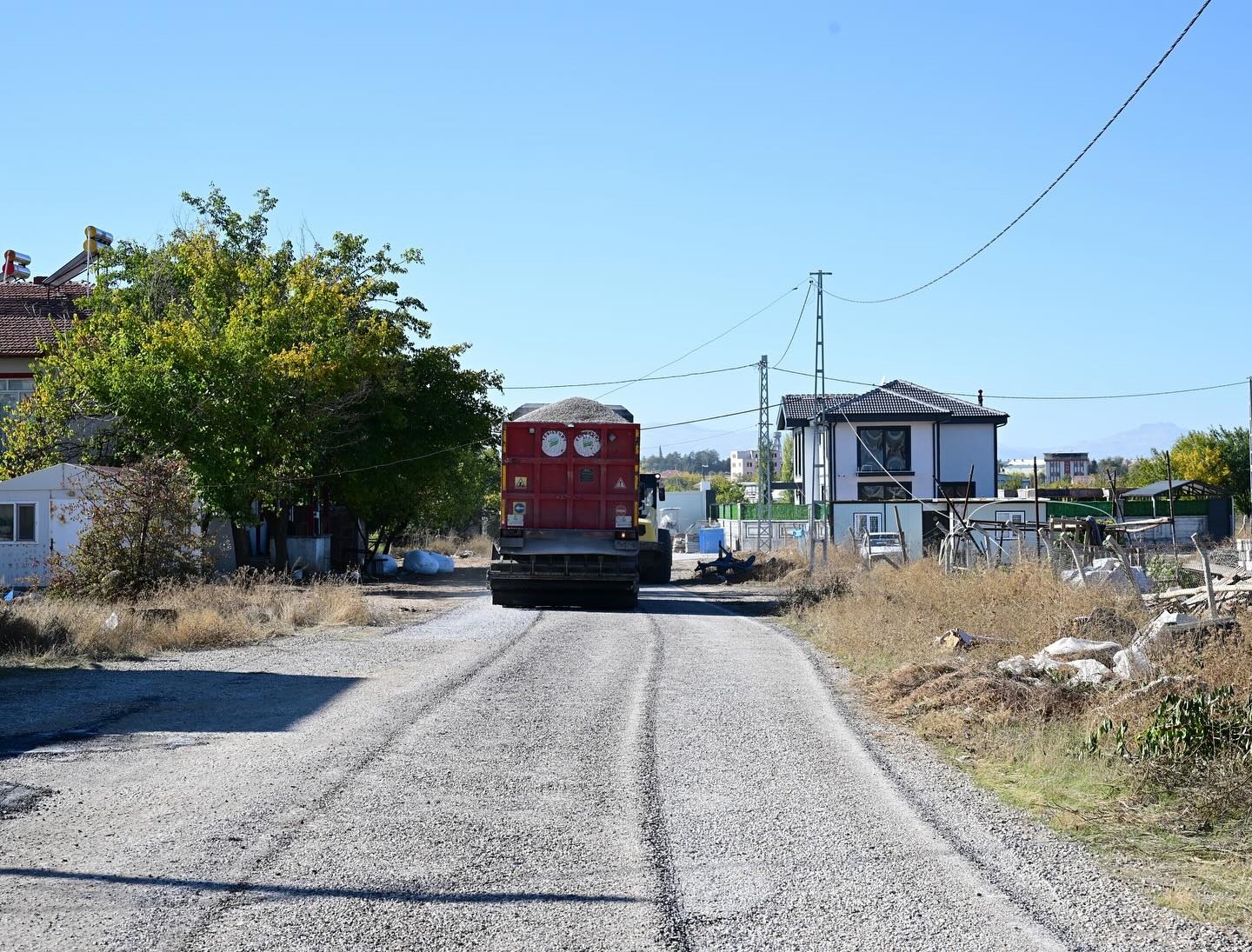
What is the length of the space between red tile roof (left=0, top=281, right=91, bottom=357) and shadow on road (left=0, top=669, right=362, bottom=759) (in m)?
28.7

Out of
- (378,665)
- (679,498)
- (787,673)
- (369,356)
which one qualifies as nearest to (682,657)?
(787,673)

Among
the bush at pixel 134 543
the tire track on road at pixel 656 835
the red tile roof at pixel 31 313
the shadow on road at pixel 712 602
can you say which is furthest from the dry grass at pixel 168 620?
the red tile roof at pixel 31 313

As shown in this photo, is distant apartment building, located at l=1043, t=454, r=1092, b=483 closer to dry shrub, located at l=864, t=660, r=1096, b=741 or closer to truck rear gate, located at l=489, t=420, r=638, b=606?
truck rear gate, located at l=489, t=420, r=638, b=606

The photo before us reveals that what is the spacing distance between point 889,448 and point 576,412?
31.4 meters

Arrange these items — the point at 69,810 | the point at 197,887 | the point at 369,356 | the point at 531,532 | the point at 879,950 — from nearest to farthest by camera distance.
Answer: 1. the point at 879,950
2. the point at 197,887
3. the point at 69,810
4. the point at 531,532
5. the point at 369,356

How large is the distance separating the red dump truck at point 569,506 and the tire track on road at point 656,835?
12065mm

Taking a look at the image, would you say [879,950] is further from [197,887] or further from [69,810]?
[69,810]

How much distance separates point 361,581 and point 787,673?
26.4m

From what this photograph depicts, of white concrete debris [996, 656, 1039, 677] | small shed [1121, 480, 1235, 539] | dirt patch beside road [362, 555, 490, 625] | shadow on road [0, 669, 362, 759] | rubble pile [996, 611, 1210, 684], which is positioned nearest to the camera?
shadow on road [0, 669, 362, 759]

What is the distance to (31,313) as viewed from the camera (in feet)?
149

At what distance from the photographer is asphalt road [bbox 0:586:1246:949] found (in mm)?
5582

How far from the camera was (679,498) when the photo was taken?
9269 cm

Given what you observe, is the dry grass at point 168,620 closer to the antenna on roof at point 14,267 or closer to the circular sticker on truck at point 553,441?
the circular sticker on truck at point 553,441

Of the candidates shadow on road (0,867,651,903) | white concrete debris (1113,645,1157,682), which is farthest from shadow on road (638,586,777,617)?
shadow on road (0,867,651,903)
